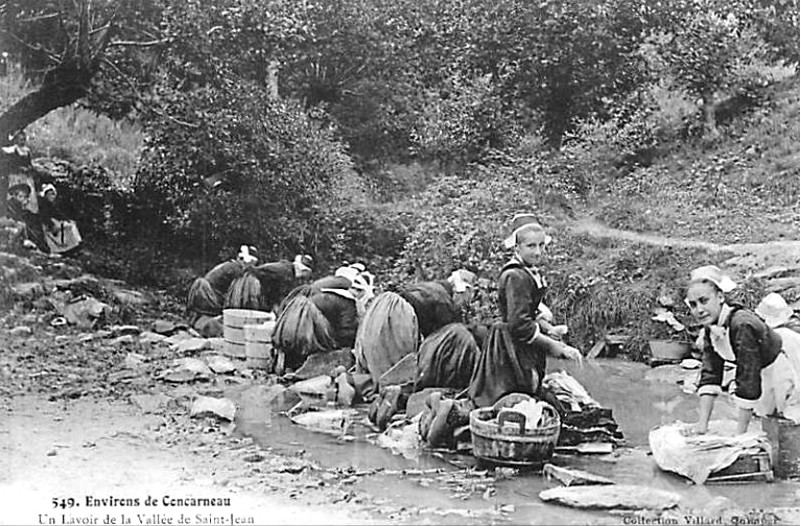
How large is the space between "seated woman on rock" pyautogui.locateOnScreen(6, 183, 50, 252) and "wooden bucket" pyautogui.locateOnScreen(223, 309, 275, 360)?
0.71 m

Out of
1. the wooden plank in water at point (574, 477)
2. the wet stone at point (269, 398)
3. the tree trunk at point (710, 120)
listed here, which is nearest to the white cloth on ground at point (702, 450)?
the wooden plank in water at point (574, 477)

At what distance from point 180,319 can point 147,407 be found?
13.8 inches

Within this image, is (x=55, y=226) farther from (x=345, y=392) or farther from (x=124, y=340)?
(x=345, y=392)

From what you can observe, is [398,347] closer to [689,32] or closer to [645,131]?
[645,131]

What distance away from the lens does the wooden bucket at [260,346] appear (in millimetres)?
3941

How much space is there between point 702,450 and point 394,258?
1.23 metres

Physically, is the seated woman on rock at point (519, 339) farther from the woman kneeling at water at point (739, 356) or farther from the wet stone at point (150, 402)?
the wet stone at point (150, 402)

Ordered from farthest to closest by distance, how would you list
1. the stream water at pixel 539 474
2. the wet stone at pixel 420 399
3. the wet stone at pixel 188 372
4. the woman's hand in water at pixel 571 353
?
the wet stone at pixel 188 372, the wet stone at pixel 420 399, the woman's hand in water at pixel 571 353, the stream water at pixel 539 474

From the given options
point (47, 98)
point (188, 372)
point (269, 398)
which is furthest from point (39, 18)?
point (269, 398)

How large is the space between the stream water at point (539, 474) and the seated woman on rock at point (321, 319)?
0.28 metres

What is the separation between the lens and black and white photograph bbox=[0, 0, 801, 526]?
11.1 feet

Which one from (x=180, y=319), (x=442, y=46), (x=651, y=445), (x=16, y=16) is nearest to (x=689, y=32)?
(x=442, y=46)

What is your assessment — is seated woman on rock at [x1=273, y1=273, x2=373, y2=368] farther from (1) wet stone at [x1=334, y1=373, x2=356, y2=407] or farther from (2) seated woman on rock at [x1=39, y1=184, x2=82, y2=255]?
(2) seated woman on rock at [x1=39, y1=184, x2=82, y2=255]

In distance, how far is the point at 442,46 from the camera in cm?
383
